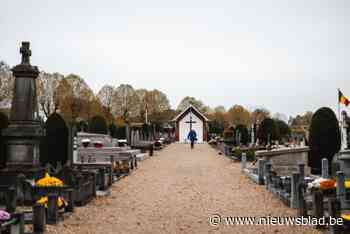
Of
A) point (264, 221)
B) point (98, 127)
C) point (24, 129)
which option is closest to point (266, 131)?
point (98, 127)

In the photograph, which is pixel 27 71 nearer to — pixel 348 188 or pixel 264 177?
pixel 264 177

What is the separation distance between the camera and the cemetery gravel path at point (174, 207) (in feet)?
27.2

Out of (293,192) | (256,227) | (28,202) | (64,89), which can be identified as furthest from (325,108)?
(64,89)

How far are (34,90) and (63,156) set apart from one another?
6.10m

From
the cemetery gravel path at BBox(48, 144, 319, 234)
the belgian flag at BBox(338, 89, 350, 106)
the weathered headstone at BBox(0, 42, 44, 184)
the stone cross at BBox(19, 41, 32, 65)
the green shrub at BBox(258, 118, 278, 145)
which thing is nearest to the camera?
the cemetery gravel path at BBox(48, 144, 319, 234)

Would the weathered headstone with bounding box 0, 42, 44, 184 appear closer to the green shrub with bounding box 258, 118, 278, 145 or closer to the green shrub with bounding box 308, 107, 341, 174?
the green shrub with bounding box 308, 107, 341, 174

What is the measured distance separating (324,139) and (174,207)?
9.85 m

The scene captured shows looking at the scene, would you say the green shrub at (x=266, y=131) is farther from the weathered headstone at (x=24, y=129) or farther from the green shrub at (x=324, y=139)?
the weathered headstone at (x=24, y=129)

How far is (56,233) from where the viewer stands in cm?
768

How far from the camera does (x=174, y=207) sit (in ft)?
35.0

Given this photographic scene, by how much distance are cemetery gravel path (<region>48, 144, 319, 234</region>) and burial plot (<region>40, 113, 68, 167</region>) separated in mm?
3921

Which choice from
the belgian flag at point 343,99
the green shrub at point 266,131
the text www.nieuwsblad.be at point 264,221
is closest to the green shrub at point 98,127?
the green shrub at point 266,131

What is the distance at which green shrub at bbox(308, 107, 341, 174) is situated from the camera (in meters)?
17.9

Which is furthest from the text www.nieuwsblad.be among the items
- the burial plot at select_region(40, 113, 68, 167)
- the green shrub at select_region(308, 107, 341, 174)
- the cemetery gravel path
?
the burial plot at select_region(40, 113, 68, 167)
